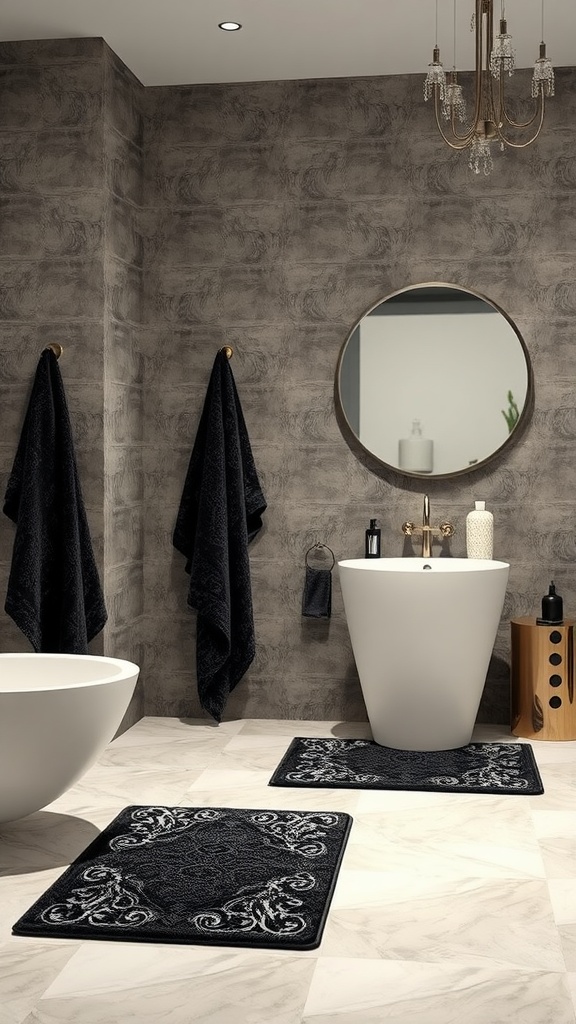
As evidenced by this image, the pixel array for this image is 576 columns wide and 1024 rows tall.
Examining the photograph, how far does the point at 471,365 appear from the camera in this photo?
15.2 ft

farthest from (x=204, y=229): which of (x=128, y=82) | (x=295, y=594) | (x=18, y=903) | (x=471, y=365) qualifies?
(x=18, y=903)

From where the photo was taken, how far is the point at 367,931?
2631mm

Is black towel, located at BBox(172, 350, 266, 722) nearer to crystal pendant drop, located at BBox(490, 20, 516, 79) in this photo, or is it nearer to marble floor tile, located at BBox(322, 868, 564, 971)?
marble floor tile, located at BBox(322, 868, 564, 971)

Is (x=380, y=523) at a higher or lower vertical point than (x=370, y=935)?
higher

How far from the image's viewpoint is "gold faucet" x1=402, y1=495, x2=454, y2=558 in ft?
15.1

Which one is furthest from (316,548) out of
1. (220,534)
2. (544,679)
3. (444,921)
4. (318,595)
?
(444,921)

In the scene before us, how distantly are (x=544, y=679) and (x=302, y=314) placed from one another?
1801 millimetres

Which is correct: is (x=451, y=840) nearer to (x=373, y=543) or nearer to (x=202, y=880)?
(x=202, y=880)

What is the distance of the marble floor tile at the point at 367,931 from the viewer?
2.27 meters

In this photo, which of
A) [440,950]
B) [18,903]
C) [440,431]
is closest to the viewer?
[440,950]

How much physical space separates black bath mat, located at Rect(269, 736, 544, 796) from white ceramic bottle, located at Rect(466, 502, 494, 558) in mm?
756

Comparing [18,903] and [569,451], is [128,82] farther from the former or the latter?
[18,903]

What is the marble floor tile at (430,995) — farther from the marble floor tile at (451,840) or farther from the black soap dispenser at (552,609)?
the black soap dispenser at (552,609)

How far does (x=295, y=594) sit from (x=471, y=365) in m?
1.21
